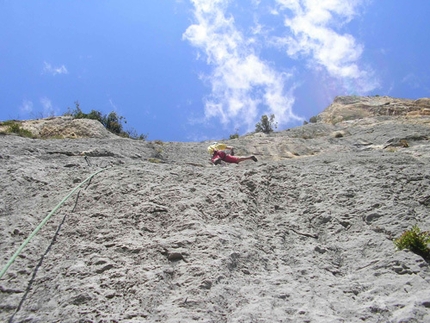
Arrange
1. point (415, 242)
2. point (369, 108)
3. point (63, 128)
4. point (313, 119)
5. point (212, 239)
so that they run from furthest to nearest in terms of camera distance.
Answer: point (313, 119) < point (369, 108) < point (63, 128) < point (212, 239) < point (415, 242)

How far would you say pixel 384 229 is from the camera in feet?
24.0

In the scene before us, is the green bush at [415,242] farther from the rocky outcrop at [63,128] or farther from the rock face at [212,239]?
the rocky outcrop at [63,128]

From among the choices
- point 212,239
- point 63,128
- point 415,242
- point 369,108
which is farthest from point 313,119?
point 212,239

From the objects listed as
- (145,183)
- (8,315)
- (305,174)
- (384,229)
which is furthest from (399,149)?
(8,315)

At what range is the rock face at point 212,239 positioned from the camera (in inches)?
216

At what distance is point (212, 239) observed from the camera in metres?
6.94

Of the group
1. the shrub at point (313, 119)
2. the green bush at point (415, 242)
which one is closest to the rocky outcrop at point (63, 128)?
the green bush at point (415, 242)

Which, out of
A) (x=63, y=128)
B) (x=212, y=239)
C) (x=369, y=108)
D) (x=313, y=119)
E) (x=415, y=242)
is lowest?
(x=212, y=239)

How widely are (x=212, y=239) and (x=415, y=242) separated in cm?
321

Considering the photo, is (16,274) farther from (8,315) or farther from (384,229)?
(384,229)

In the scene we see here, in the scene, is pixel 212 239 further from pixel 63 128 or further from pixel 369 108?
pixel 369 108

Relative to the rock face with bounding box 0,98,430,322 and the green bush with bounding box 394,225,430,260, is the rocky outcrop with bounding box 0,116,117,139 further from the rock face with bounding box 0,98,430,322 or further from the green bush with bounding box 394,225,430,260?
the green bush with bounding box 394,225,430,260

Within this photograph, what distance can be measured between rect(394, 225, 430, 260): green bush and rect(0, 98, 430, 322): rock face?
18 cm

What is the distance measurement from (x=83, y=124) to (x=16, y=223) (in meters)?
9.95
